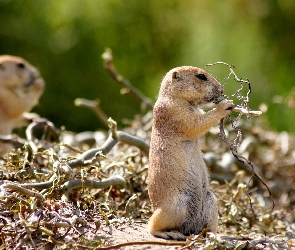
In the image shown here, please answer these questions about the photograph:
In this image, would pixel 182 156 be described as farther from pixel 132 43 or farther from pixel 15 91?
pixel 132 43

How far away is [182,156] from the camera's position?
3.30 metres

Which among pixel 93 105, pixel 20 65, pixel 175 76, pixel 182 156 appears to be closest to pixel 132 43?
pixel 20 65

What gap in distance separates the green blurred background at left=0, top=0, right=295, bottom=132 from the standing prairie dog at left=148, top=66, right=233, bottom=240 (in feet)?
18.7

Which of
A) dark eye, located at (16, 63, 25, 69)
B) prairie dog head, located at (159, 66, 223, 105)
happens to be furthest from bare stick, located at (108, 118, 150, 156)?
dark eye, located at (16, 63, 25, 69)

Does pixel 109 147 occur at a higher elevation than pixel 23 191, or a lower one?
higher

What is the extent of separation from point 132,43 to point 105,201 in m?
6.74

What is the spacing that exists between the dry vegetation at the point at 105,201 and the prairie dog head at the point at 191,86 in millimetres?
209

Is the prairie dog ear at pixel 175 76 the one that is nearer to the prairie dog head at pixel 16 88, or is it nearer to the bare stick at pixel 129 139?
the bare stick at pixel 129 139

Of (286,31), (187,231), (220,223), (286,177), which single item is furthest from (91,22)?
(187,231)

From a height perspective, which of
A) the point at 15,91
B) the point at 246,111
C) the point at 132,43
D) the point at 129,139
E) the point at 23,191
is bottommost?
the point at 23,191

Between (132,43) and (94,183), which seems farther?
(132,43)

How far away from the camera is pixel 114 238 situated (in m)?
3.21

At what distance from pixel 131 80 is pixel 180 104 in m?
6.64

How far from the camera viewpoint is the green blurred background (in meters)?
9.66
